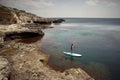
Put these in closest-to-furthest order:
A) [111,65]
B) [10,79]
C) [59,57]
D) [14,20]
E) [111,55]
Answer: [10,79]
[111,65]
[59,57]
[111,55]
[14,20]

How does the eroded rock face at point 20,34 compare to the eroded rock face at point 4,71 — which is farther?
Answer: the eroded rock face at point 20,34

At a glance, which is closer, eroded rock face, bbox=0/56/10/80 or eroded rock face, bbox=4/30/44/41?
eroded rock face, bbox=0/56/10/80

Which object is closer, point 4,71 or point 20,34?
point 4,71

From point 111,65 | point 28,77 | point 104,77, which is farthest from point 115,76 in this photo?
point 28,77

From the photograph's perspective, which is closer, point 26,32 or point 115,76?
point 115,76

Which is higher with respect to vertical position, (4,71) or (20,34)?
(20,34)

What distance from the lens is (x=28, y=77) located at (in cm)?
1271

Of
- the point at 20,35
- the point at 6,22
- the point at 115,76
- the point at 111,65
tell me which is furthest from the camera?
the point at 6,22

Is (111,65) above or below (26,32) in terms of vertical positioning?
below

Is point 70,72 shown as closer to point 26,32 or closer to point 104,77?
point 104,77

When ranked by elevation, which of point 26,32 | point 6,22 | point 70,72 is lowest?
point 70,72

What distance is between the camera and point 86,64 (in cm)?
2017

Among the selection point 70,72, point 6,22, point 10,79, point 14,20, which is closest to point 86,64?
point 70,72

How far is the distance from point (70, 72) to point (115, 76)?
6.22 metres
